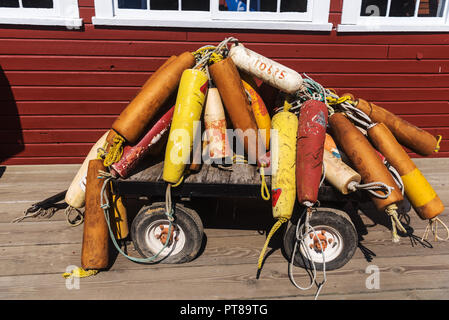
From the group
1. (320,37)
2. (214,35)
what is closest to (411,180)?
(320,37)

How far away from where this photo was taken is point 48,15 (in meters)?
4.41

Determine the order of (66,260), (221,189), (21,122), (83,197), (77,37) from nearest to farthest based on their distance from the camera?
(221,189) < (66,260) < (83,197) < (77,37) < (21,122)

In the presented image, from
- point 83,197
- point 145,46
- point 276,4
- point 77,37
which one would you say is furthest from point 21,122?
point 276,4

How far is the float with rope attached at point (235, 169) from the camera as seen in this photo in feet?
8.75

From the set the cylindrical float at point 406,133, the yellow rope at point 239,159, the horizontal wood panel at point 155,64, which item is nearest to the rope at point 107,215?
the yellow rope at point 239,159

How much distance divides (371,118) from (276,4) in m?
2.36

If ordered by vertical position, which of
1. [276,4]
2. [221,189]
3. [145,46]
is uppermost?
[276,4]

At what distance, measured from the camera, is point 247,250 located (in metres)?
3.12

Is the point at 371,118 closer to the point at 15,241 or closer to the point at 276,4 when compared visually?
the point at 276,4

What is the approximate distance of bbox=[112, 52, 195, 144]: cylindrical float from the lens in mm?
2791

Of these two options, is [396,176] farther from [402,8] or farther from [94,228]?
[402,8]

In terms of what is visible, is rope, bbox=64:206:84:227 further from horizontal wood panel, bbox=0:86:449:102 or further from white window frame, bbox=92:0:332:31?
white window frame, bbox=92:0:332:31

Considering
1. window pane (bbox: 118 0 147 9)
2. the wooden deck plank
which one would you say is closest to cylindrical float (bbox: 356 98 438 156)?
the wooden deck plank

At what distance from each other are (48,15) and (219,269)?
153 inches
